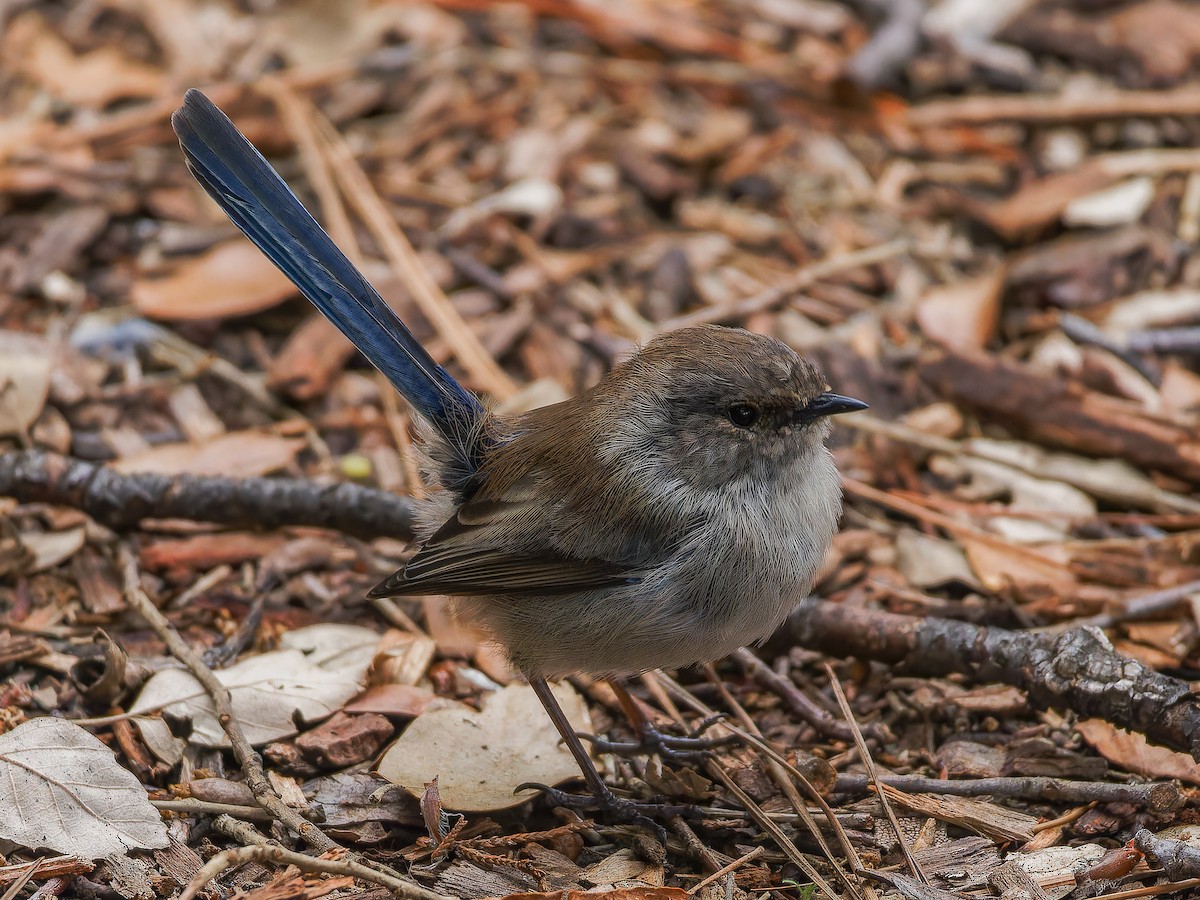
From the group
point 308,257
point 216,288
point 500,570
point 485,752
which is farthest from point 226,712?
point 216,288

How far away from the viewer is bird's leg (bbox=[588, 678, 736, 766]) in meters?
4.12

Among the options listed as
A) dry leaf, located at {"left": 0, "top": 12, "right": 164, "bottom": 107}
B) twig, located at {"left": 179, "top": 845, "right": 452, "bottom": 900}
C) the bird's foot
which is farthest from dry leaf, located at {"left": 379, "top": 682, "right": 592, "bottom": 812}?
dry leaf, located at {"left": 0, "top": 12, "right": 164, "bottom": 107}

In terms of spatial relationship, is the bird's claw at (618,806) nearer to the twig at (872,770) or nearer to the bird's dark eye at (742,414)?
the twig at (872,770)

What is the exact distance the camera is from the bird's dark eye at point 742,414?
13.0ft

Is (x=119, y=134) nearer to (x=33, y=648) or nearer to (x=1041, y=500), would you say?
(x=33, y=648)

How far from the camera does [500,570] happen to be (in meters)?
3.98

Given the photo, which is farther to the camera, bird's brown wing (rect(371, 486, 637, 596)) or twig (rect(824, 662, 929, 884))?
bird's brown wing (rect(371, 486, 637, 596))

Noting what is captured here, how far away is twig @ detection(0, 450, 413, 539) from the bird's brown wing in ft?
2.23

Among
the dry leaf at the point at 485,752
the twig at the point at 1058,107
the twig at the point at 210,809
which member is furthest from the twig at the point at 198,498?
the twig at the point at 1058,107

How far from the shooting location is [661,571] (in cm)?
384

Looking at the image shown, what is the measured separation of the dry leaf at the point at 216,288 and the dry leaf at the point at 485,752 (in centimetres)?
238

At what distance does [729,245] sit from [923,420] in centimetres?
147

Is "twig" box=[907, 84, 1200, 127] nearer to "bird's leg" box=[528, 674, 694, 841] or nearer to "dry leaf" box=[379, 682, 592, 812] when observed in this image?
"dry leaf" box=[379, 682, 592, 812]

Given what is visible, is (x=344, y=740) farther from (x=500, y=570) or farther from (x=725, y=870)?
(x=725, y=870)
